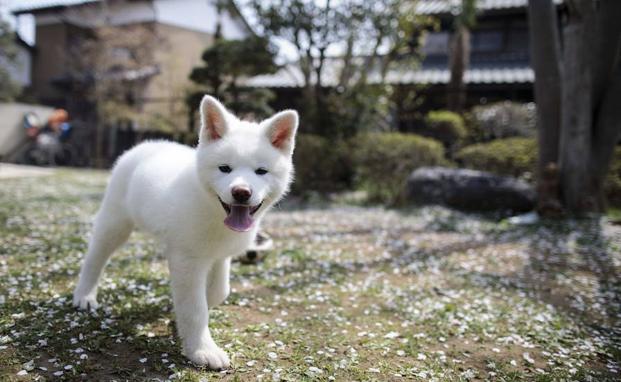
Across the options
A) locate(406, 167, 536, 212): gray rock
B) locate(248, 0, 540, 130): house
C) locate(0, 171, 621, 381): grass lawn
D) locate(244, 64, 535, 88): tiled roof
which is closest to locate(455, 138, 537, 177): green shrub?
locate(406, 167, 536, 212): gray rock

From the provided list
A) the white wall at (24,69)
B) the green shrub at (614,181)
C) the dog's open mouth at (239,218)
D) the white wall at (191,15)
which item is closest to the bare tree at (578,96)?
the green shrub at (614,181)

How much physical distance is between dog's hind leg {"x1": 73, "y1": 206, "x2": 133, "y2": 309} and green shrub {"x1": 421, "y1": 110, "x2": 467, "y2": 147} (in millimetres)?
12016

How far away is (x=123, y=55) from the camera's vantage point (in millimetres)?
21250

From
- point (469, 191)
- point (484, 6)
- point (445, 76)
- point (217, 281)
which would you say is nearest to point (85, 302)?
point (217, 281)

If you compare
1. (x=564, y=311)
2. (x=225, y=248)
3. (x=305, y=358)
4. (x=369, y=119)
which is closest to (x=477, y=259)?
(x=564, y=311)

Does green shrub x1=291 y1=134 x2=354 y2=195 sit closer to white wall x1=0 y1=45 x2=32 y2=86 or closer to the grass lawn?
the grass lawn

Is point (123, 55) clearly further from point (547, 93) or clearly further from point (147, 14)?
point (547, 93)

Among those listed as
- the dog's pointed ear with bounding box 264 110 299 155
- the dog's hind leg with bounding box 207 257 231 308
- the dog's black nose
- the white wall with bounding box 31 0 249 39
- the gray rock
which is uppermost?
the white wall with bounding box 31 0 249 39

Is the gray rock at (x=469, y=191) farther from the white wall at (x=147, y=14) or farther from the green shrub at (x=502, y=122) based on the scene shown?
the white wall at (x=147, y=14)

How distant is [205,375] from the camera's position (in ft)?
8.54

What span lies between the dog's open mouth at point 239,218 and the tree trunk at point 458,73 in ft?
47.9

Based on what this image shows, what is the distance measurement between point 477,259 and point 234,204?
4522 mm

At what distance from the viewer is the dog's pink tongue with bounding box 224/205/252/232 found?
2.54 meters

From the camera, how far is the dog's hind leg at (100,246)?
11.2 feet
